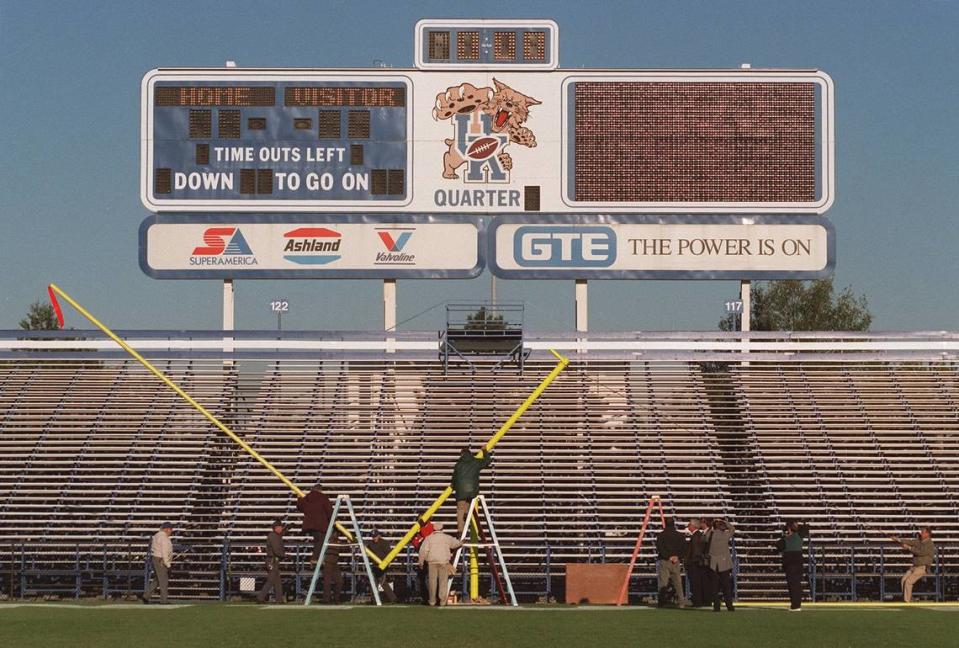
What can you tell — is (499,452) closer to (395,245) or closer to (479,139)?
(395,245)

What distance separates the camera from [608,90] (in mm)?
35156

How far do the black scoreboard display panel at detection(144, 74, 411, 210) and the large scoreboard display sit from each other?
0.03 metres

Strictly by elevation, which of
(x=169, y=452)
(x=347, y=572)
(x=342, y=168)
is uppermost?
(x=342, y=168)

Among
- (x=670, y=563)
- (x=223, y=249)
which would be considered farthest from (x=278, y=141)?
(x=670, y=563)

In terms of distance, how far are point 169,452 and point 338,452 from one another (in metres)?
3.31

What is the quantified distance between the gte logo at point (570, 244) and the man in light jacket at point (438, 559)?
12.8 metres

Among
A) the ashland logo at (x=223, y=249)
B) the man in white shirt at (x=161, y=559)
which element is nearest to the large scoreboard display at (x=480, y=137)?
the ashland logo at (x=223, y=249)

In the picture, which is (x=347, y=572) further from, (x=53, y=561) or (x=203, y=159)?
(x=203, y=159)

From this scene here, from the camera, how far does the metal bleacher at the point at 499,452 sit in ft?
97.0

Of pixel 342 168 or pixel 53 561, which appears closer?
pixel 53 561

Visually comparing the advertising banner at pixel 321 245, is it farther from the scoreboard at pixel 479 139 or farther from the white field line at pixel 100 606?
the white field line at pixel 100 606

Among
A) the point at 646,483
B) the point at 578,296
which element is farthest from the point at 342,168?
the point at 646,483

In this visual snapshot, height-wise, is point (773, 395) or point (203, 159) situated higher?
point (203, 159)

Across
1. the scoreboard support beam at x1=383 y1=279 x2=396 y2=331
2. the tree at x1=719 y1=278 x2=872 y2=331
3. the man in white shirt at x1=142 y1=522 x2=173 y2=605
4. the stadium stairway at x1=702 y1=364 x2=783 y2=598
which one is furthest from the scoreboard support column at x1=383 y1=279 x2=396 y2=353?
the tree at x1=719 y1=278 x2=872 y2=331
